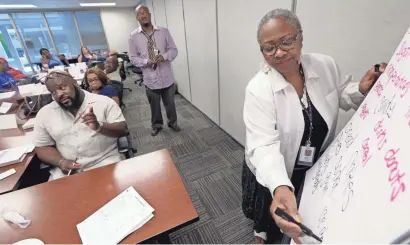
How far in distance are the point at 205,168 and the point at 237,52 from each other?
1.40m

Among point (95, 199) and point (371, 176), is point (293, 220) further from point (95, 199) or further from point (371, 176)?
point (95, 199)

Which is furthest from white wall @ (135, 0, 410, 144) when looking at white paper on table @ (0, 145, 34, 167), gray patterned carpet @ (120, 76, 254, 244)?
white paper on table @ (0, 145, 34, 167)

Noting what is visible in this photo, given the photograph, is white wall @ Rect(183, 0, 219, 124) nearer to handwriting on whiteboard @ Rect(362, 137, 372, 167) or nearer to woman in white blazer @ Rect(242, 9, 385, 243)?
woman in white blazer @ Rect(242, 9, 385, 243)

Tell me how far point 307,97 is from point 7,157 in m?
1.93

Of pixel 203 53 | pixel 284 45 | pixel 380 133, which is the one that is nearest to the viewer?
pixel 380 133

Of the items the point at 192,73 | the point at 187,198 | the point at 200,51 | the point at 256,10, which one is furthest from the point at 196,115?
the point at 187,198

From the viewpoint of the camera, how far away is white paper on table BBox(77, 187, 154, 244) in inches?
32.0

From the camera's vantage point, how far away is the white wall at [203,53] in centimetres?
273

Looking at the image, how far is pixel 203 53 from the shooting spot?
315cm

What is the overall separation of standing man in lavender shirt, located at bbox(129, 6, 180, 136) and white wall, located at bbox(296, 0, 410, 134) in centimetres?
180

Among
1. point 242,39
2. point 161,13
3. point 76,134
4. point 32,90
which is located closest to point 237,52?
point 242,39

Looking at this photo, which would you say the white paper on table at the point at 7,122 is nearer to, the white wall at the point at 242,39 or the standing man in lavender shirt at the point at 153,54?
the standing man in lavender shirt at the point at 153,54

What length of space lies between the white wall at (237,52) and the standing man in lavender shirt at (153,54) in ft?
2.45

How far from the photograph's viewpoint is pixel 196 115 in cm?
378
